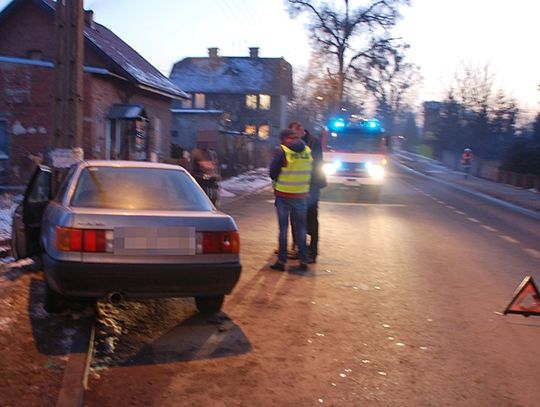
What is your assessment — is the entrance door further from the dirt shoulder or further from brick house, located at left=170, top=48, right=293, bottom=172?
brick house, located at left=170, top=48, right=293, bottom=172

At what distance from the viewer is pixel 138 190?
586 centimetres

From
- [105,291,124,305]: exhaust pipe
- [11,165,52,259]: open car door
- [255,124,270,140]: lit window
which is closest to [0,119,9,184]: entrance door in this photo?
[11,165,52,259]: open car door

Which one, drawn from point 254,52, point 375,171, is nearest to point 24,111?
point 375,171

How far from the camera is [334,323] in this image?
6027 millimetres

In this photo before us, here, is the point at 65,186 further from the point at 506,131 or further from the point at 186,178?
the point at 506,131

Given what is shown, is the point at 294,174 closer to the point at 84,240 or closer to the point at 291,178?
the point at 291,178

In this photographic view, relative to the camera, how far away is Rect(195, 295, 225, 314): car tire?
605cm

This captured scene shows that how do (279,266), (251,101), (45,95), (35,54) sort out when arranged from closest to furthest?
(279,266)
(45,95)
(35,54)
(251,101)

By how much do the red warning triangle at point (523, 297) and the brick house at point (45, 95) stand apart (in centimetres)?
1492

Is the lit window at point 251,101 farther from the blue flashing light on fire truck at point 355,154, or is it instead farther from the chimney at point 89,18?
the blue flashing light on fire truck at point 355,154

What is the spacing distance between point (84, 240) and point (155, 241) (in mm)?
559

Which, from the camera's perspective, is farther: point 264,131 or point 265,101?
point 264,131

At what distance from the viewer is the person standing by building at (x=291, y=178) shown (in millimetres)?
8133

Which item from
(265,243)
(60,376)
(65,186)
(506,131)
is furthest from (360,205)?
(506,131)
